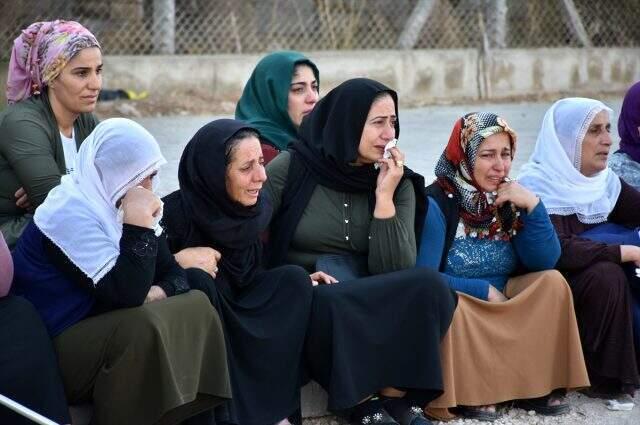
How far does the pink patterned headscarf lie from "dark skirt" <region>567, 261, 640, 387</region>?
7.98 feet

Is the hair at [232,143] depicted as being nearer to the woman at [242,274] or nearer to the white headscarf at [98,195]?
the woman at [242,274]

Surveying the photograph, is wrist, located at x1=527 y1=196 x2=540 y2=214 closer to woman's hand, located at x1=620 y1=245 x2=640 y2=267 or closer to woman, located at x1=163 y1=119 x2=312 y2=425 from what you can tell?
woman's hand, located at x1=620 y1=245 x2=640 y2=267

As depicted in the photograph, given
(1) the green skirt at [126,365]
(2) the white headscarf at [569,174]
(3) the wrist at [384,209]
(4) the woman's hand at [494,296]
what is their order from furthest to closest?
(2) the white headscarf at [569,174]
(4) the woman's hand at [494,296]
(3) the wrist at [384,209]
(1) the green skirt at [126,365]

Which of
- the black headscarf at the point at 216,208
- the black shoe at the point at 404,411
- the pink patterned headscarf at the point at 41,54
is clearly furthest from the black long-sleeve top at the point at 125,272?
the pink patterned headscarf at the point at 41,54

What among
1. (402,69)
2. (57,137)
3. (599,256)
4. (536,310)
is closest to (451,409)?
(536,310)

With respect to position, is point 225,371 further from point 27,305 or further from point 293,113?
point 293,113

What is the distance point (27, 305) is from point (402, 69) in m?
9.45

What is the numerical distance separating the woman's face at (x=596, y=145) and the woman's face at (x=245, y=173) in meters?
1.80

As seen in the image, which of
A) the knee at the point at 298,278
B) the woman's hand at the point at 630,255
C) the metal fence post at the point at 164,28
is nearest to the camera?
the knee at the point at 298,278

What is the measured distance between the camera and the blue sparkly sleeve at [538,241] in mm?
4512

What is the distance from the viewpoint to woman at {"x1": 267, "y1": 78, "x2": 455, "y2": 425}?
405 centimetres

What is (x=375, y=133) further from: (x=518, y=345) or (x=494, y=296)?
(x=518, y=345)

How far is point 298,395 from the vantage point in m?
4.05

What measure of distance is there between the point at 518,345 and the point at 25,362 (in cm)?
210
